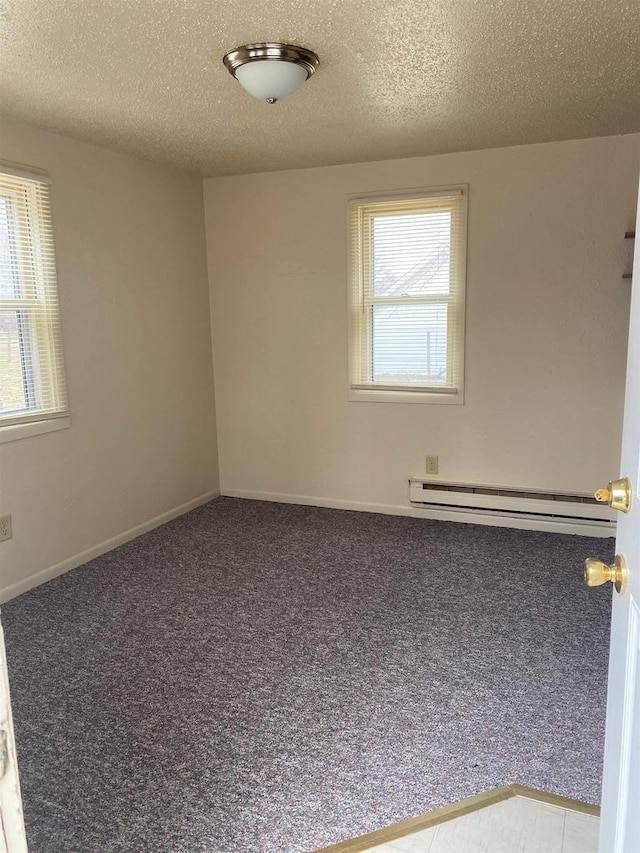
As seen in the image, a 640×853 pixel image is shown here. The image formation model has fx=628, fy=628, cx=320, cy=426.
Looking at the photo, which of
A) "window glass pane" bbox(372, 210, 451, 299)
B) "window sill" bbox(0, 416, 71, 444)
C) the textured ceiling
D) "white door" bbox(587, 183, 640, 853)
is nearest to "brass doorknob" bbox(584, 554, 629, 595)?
"white door" bbox(587, 183, 640, 853)

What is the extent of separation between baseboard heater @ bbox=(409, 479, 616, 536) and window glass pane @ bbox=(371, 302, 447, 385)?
717 millimetres

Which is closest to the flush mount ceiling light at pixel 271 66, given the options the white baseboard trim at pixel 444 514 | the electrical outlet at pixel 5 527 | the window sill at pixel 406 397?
the window sill at pixel 406 397

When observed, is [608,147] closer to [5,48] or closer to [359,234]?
[359,234]

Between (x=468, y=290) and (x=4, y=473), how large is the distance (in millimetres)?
2833

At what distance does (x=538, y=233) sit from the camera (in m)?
3.73

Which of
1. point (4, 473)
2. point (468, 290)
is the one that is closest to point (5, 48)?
point (4, 473)

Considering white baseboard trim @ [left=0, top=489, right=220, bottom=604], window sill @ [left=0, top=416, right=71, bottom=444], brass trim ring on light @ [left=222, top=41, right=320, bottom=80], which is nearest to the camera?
brass trim ring on light @ [left=222, top=41, right=320, bottom=80]

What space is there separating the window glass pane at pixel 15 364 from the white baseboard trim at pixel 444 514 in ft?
6.38

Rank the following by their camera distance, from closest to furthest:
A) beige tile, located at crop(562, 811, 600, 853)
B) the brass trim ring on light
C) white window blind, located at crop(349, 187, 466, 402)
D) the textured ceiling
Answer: beige tile, located at crop(562, 811, 600, 853), the textured ceiling, the brass trim ring on light, white window blind, located at crop(349, 187, 466, 402)

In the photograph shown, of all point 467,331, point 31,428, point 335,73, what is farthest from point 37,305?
point 467,331

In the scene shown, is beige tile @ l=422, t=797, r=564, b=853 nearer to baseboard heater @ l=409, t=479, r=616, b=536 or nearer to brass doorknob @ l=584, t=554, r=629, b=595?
brass doorknob @ l=584, t=554, r=629, b=595

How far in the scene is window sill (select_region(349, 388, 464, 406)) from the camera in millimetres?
4074

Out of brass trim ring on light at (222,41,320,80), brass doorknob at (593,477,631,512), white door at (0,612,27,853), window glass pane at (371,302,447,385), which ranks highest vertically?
brass trim ring on light at (222,41,320,80)

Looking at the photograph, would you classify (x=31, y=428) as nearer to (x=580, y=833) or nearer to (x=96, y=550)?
(x=96, y=550)
